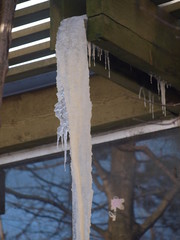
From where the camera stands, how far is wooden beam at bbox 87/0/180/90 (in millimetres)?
3867

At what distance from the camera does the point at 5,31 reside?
368 centimetres

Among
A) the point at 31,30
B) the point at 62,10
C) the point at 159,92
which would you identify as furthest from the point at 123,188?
the point at 62,10

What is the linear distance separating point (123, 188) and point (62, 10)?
1.71m

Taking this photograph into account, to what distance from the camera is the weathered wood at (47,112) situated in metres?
5.34

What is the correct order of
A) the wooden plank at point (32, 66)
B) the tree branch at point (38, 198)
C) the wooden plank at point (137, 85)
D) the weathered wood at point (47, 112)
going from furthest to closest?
the tree branch at point (38, 198), the weathered wood at point (47, 112), the wooden plank at point (32, 66), the wooden plank at point (137, 85)

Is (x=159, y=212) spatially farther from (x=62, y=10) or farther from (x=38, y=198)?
(x=62, y=10)

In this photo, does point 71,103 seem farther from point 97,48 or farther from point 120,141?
point 120,141

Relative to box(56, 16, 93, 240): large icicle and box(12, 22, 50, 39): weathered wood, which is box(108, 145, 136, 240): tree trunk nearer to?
box(12, 22, 50, 39): weathered wood

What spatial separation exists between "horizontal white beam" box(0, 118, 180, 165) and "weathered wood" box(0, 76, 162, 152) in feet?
0.20

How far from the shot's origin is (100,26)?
383cm

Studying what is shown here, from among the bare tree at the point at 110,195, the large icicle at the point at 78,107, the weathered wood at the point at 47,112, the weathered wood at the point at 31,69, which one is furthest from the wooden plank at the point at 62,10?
the bare tree at the point at 110,195

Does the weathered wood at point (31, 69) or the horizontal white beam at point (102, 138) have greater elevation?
the weathered wood at point (31, 69)

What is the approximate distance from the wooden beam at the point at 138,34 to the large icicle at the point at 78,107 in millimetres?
109

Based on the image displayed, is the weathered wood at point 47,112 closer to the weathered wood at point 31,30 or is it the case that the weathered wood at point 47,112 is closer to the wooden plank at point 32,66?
the wooden plank at point 32,66
